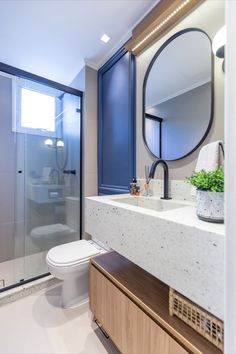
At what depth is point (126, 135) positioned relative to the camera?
1.72 m

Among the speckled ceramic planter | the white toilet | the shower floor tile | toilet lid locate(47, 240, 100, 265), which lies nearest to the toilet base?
the white toilet

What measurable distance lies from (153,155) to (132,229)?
0.79 metres

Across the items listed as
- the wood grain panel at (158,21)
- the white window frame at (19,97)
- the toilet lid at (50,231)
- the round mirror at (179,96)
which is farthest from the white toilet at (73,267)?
the wood grain panel at (158,21)

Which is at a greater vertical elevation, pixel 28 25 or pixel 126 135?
pixel 28 25

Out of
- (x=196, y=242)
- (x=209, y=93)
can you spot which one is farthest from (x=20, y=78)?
(x=196, y=242)

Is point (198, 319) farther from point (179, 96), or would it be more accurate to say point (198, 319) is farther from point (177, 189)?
point (179, 96)

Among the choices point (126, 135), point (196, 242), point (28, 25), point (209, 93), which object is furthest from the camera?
point (126, 135)

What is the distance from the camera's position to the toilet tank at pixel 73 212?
2256mm

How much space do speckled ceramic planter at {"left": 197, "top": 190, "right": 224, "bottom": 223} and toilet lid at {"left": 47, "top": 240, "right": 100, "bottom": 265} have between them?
1.08 meters

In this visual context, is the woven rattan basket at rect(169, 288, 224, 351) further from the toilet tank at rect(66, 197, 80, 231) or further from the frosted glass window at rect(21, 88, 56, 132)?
the frosted glass window at rect(21, 88, 56, 132)

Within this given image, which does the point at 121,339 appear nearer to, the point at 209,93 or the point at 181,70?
the point at 209,93

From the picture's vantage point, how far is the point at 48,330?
1.26 m

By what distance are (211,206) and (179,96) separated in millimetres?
950

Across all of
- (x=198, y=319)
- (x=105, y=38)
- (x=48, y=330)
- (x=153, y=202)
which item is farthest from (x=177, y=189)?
(x=105, y=38)
